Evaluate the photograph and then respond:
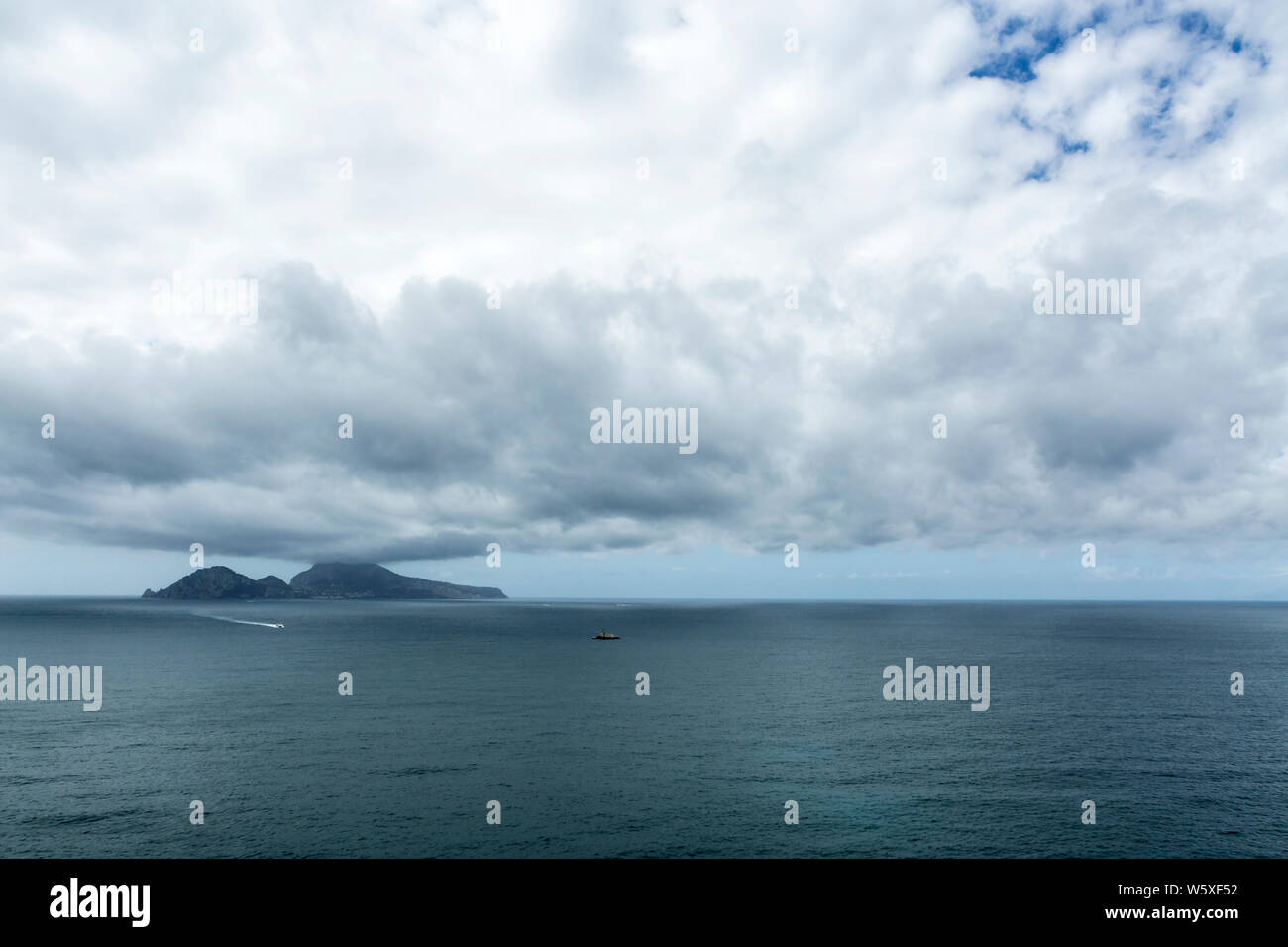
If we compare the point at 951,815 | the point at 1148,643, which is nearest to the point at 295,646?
the point at 951,815

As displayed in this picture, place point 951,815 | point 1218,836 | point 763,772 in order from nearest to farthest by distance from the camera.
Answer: point 1218,836 → point 951,815 → point 763,772

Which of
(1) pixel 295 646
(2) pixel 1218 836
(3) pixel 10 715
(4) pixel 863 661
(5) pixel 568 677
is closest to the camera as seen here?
(2) pixel 1218 836

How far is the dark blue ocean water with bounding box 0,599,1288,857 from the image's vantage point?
47562 mm

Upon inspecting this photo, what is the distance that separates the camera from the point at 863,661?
478ft

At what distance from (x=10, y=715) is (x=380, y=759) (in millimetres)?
55149

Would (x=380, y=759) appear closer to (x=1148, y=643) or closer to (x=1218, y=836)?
(x=1218, y=836)

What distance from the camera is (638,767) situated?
2512 inches

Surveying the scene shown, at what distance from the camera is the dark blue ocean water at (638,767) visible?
47.6 meters
